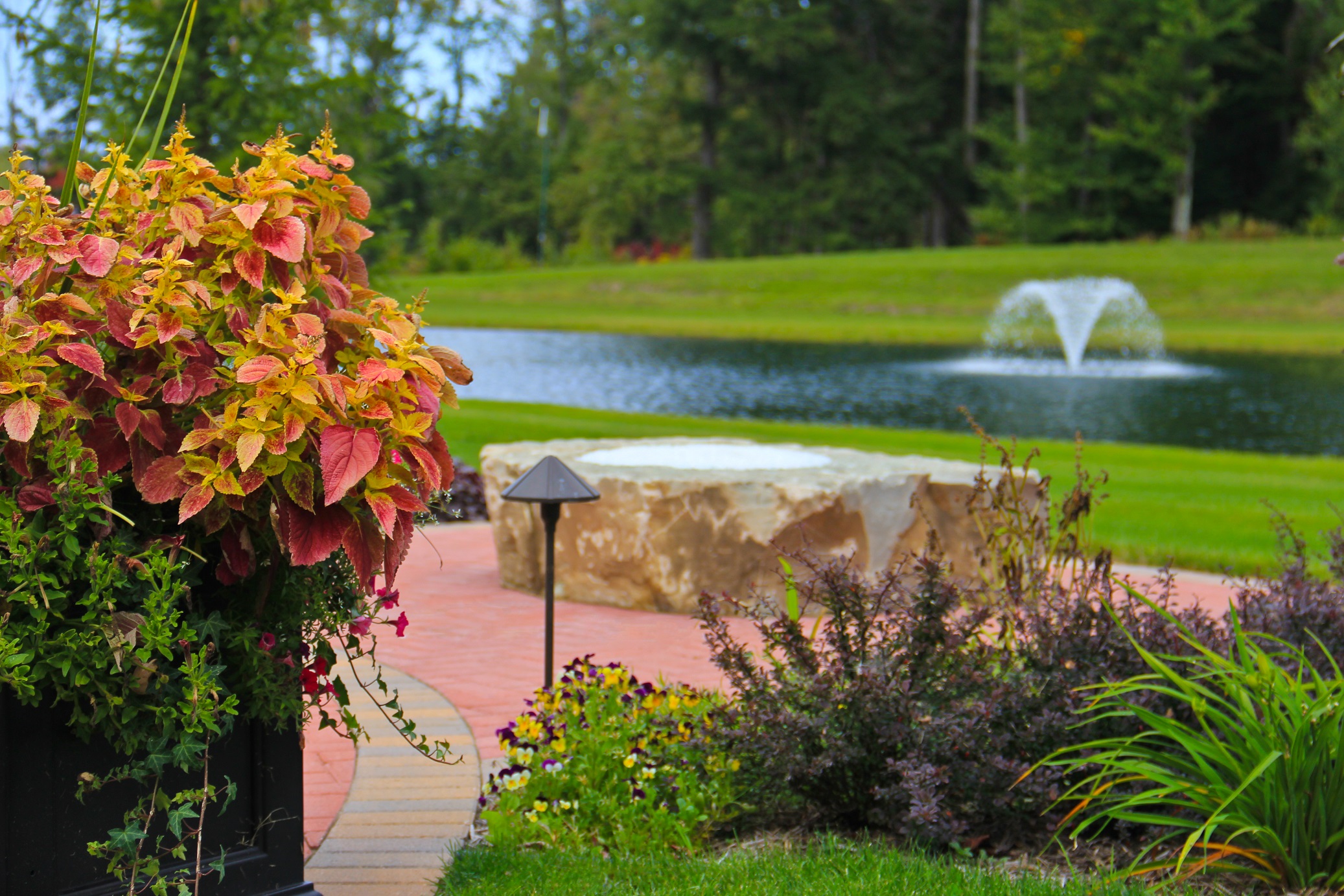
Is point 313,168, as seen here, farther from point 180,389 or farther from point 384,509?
point 384,509

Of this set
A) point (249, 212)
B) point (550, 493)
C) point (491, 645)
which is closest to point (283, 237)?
point (249, 212)

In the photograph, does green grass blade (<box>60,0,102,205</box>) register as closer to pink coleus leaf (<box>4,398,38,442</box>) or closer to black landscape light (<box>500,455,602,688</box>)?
pink coleus leaf (<box>4,398,38,442</box>)

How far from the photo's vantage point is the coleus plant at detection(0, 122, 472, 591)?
227 centimetres

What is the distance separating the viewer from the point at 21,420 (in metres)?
2.19

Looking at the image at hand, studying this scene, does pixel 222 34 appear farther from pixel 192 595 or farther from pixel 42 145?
pixel 192 595

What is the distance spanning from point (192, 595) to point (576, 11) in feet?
206

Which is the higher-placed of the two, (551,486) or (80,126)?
(80,126)

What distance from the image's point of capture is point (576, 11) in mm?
61250

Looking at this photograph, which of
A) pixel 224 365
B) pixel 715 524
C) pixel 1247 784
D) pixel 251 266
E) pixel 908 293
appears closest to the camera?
pixel 251 266

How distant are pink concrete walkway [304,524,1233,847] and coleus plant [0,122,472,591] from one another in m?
1.63

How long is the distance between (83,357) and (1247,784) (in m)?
2.63

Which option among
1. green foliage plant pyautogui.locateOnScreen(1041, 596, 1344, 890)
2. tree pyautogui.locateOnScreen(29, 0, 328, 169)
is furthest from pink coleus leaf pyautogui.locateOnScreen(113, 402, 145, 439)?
tree pyautogui.locateOnScreen(29, 0, 328, 169)

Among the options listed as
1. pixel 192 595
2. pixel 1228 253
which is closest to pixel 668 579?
pixel 192 595

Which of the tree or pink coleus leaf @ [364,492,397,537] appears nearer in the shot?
pink coleus leaf @ [364,492,397,537]
